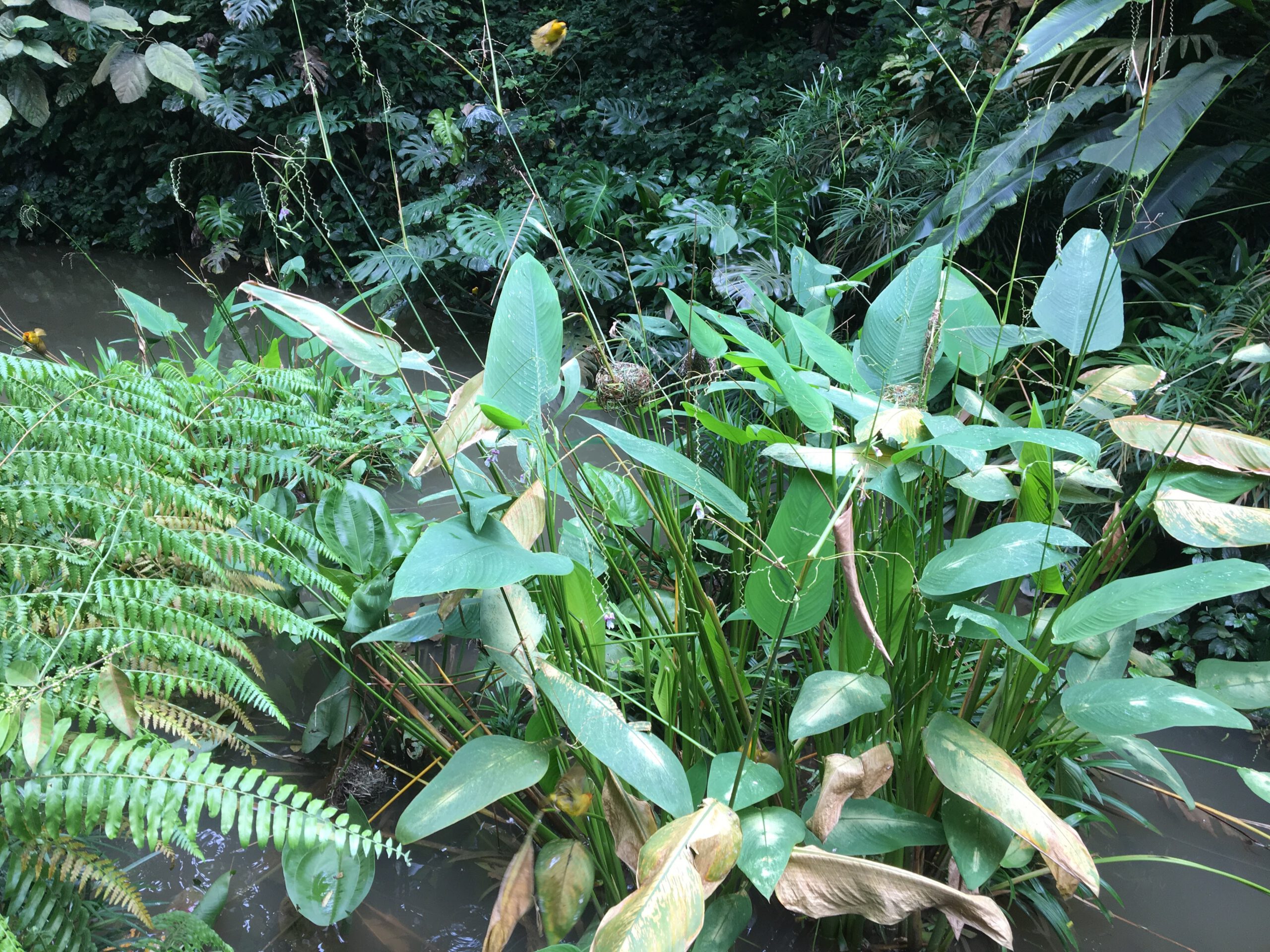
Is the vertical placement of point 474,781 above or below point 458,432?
below

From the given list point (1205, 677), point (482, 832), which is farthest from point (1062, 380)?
point (482, 832)

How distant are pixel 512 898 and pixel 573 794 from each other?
14 centimetres

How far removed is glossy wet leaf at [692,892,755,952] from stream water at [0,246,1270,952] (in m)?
0.22

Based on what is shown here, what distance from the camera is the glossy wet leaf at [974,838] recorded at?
2.98 feet

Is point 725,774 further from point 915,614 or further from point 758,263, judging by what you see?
point 758,263

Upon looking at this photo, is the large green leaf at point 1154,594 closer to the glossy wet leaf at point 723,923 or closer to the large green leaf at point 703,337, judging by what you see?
the glossy wet leaf at point 723,923

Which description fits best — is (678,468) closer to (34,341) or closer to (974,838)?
(974,838)

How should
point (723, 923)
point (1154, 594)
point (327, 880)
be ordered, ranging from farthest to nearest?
point (327, 880), point (723, 923), point (1154, 594)

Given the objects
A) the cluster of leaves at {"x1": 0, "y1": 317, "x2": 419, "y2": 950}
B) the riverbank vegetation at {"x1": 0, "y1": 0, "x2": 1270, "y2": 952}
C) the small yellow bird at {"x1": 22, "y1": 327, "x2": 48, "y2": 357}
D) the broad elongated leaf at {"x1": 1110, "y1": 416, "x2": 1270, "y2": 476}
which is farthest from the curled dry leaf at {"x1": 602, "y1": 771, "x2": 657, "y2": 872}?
the small yellow bird at {"x1": 22, "y1": 327, "x2": 48, "y2": 357}

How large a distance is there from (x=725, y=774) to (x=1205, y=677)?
24.9 inches

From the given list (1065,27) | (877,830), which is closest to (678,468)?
(877,830)

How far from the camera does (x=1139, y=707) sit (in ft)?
2.78

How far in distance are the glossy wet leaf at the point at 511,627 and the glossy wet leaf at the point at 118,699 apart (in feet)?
1.22

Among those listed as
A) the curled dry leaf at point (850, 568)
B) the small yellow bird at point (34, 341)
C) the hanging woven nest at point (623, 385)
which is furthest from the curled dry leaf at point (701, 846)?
the small yellow bird at point (34, 341)
